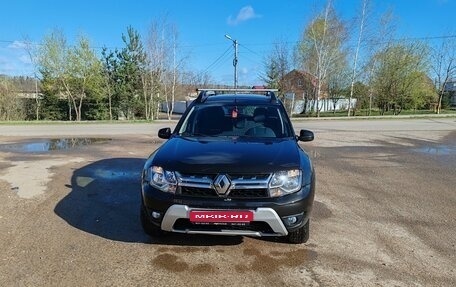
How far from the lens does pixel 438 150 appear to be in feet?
39.3

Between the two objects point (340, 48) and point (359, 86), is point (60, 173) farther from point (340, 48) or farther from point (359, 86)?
point (359, 86)

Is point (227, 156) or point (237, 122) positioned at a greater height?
point (237, 122)

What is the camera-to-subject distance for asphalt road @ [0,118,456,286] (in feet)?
11.6

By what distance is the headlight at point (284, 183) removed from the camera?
3.77 m

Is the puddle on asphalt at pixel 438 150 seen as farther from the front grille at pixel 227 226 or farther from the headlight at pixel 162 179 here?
the headlight at pixel 162 179

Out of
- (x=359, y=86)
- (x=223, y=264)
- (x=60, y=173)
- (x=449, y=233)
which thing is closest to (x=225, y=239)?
(x=223, y=264)

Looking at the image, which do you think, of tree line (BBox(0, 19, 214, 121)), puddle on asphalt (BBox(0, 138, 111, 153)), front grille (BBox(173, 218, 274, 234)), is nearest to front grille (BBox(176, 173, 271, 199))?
front grille (BBox(173, 218, 274, 234))

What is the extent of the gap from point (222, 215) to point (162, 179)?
700mm

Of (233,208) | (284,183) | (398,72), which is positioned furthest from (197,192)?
(398,72)

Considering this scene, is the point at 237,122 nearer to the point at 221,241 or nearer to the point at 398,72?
the point at 221,241

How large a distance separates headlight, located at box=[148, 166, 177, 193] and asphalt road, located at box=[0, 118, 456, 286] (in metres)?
0.69

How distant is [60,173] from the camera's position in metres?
7.95

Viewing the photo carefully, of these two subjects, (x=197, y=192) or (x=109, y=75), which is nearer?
(x=197, y=192)

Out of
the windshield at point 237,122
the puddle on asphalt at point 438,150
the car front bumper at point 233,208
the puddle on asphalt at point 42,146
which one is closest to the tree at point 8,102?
the puddle on asphalt at point 42,146
